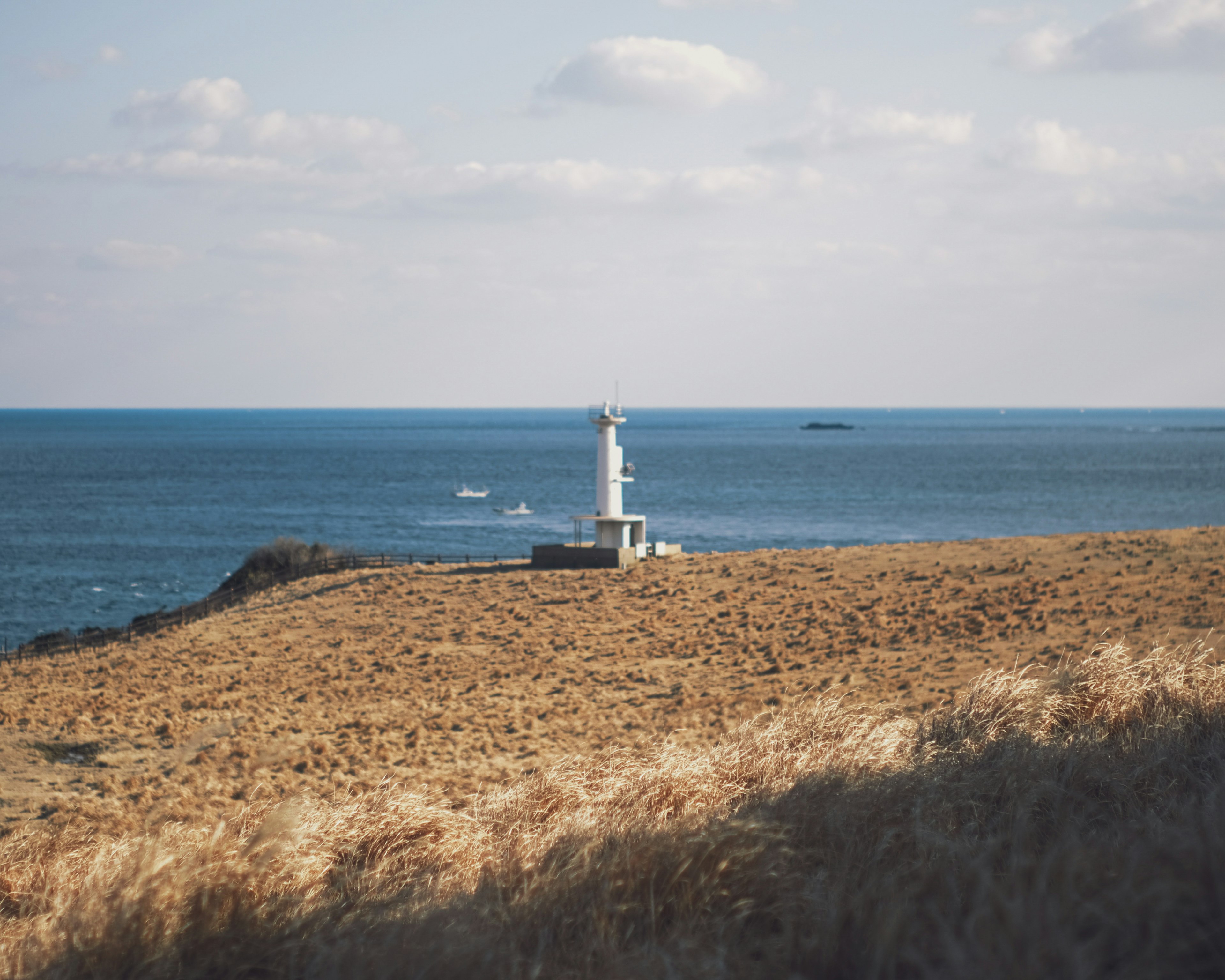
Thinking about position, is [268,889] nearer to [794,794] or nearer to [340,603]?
[794,794]

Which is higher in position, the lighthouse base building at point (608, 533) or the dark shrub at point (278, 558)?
the lighthouse base building at point (608, 533)

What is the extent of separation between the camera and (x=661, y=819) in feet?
24.3

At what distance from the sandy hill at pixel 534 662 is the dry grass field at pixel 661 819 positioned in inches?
6.3

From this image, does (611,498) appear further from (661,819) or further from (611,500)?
(661,819)

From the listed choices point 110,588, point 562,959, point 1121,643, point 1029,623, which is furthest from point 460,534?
point 562,959

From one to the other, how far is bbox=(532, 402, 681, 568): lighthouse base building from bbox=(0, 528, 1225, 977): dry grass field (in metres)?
14.8

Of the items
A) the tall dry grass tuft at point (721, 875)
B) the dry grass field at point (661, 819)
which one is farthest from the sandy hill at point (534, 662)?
the tall dry grass tuft at point (721, 875)

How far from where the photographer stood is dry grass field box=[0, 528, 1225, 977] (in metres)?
4.50

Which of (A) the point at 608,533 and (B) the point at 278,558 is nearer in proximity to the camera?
(A) the point at 608,533

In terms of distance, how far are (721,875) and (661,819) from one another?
5.17 ft

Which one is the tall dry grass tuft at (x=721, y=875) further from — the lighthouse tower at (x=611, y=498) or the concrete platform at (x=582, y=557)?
the lighthouse tower at (x=611, y=498)

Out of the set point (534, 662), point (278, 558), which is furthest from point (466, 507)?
point (534, 662)

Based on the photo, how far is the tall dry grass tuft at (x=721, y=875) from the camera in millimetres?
4176

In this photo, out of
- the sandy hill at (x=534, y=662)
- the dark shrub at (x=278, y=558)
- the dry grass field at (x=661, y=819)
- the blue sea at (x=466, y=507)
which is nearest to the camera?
the dry grass field at (x=661, y=819)
